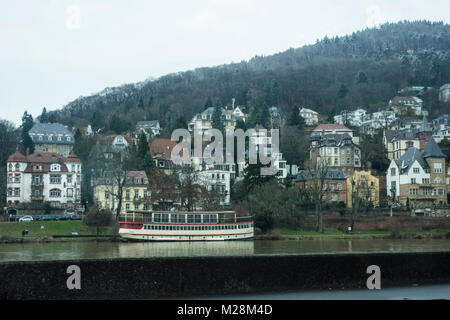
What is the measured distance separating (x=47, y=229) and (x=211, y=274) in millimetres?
38689

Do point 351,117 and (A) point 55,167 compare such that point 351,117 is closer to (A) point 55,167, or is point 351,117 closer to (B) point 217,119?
(B) point 217,119

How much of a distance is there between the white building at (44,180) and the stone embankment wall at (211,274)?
54577mm

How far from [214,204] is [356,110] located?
8113cm

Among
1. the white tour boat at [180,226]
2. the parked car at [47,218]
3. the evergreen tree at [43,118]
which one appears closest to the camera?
the white tour boat at [180,226]

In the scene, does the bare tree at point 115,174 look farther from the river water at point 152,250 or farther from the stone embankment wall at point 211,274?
the stone embankment wall at point 211,274

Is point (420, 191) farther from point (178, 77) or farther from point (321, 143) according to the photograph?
point (178, 77)

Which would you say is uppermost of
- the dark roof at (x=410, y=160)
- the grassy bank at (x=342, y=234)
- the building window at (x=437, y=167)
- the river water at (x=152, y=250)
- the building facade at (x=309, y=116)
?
the building facade at (x=309, y=116)

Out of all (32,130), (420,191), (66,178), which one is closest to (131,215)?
(66,178)

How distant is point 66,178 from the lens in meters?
75.9

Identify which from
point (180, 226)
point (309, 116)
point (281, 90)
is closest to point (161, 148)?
point (180, 226)

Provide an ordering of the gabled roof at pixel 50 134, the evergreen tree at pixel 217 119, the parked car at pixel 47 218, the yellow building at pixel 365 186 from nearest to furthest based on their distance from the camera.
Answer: the parked car at pixel 47 218, the yellow building at pixel 365 186, the gabled roof at pixel 50 134, the evergreen tree at pixel 217 119

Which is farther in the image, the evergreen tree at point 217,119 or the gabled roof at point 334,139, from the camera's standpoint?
the evergreen tree at point 217,119

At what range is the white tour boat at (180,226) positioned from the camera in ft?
169

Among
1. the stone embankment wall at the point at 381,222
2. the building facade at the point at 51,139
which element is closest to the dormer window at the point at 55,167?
the building facade at the point at 51,139
